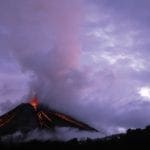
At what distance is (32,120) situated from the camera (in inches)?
5787

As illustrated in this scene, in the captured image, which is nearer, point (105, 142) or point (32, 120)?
point (105, 142)

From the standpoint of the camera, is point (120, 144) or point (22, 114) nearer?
point (120, 144)

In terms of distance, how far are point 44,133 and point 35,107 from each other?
18955mm

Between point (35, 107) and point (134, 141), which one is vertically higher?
point (35, 107)

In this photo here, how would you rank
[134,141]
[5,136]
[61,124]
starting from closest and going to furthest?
[134,141] < [5,136] < [61,124]

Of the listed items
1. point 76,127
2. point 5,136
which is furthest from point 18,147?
point 76,127

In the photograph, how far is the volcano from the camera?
142875 millimetres

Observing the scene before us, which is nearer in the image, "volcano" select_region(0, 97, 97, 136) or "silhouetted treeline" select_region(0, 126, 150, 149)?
"silhouetted treeline" select_region(0, 126, 150, 149)

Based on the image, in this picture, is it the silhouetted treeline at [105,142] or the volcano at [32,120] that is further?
the volcano at [32,120]

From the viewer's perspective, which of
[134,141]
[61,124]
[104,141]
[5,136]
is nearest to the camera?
[134,141]

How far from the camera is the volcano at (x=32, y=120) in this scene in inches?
5625

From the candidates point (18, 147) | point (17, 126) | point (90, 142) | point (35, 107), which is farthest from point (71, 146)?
point (35, 107)

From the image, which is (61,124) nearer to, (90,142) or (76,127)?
(76,127)

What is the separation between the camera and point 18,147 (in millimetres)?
125312
